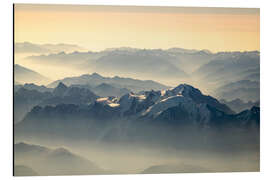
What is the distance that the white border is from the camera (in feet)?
19.1

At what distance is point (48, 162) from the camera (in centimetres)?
590

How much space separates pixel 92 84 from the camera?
19.8ft

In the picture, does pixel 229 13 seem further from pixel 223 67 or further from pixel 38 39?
pixel 38 39

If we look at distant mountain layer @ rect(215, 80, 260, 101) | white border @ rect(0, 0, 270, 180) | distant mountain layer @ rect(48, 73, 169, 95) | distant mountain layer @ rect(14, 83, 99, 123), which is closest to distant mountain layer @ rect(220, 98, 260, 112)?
distant mountain layer @ rect(215, 80, 260, 101)

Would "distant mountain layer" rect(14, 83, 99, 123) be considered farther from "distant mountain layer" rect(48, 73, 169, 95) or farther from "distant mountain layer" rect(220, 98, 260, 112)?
"distant mountain layer" rect(220, 98, 260, 112)

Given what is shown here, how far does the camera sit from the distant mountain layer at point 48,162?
5863mm

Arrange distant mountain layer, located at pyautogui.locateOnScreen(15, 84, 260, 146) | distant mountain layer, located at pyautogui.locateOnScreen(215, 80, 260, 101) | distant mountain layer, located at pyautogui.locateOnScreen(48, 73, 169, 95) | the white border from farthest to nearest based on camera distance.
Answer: distant mountain layer, located at pyautogui.locateOnScreen(215, 80, 260, 101), distant mountain layer, located at pyautogui.locateOnScreen(48, 73, 169, 95), distant mountain layer, located at pyautogui.locateOnScreen(15, 84, 260, 146), the white border

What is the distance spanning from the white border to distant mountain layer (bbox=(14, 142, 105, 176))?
0.29 ft

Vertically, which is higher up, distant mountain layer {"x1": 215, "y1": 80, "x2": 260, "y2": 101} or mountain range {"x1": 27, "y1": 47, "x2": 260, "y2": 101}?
mountain range {"x1": 27, "y1": 47, "x2": 260, "y2": 101}

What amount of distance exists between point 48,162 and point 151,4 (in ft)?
8.34

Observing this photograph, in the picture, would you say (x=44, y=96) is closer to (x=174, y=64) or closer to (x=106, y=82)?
(x=106, y=82)

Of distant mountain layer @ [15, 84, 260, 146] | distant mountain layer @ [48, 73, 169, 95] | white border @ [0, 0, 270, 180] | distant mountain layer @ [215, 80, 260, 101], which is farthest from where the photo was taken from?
distant mountain layer @ [215, 80, 260, 101]

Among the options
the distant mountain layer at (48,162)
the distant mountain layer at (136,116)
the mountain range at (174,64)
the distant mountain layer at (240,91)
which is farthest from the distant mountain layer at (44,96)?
the distant mountain layer at (240,91)
